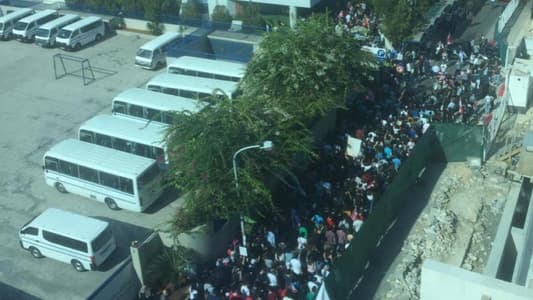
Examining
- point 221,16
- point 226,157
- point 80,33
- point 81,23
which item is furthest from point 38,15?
point 226,157

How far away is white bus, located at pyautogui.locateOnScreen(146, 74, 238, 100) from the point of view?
24266 millimetres

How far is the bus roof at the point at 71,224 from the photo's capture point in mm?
17406

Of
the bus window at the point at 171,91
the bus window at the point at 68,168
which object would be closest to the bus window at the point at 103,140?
the bus window at the point at 68,168

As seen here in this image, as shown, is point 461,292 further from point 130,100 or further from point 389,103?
point 130,100

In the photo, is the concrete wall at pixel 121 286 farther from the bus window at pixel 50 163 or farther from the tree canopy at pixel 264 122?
the bus window at pixel 50 163

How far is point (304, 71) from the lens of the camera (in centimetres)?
2116

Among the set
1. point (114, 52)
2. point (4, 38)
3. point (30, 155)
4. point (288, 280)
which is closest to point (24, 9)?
point (4, 38)

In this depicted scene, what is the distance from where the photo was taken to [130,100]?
2388 centimetres

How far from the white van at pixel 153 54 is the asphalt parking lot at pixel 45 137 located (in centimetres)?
41

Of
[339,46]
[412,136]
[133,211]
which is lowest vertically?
[133,211]

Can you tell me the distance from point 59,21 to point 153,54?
7.06 meters

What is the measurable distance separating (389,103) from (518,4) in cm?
1462

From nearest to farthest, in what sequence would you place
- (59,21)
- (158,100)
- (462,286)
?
(462,286), (158,100), (59,21)

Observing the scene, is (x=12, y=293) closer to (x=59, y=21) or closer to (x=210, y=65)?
(x=210, y=65)
